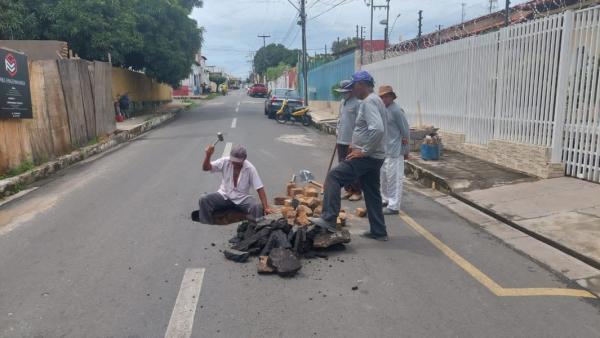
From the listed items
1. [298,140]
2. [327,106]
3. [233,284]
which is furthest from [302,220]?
[327,106]

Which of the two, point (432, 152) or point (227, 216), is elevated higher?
point (432, 152)

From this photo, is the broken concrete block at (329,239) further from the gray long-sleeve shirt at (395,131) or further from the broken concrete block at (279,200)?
the gray long-sleeve shirt at (395,131)

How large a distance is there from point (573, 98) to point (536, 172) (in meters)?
1.36

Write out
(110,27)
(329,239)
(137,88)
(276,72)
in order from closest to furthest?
(329,239)
(110,27)
(137,88)
(276,72)

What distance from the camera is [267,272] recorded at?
4.61 meters

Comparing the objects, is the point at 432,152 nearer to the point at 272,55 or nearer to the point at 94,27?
the point at 94,27

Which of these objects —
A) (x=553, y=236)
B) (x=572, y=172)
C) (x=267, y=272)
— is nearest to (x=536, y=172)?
(x=572, y=172)

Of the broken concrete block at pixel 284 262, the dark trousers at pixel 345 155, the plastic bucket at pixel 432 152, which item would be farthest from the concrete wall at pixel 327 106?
the broken concrete block at pixel 284 262

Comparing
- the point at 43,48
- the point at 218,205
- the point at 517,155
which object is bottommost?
the point at 218,205

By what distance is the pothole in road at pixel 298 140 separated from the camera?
50.6ft

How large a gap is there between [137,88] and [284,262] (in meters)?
25.1

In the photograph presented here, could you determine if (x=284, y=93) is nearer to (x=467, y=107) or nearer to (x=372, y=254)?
(x=467, y=107)

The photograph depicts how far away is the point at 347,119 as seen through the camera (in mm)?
7469

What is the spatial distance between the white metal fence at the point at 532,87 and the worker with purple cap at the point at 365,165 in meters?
4.07
